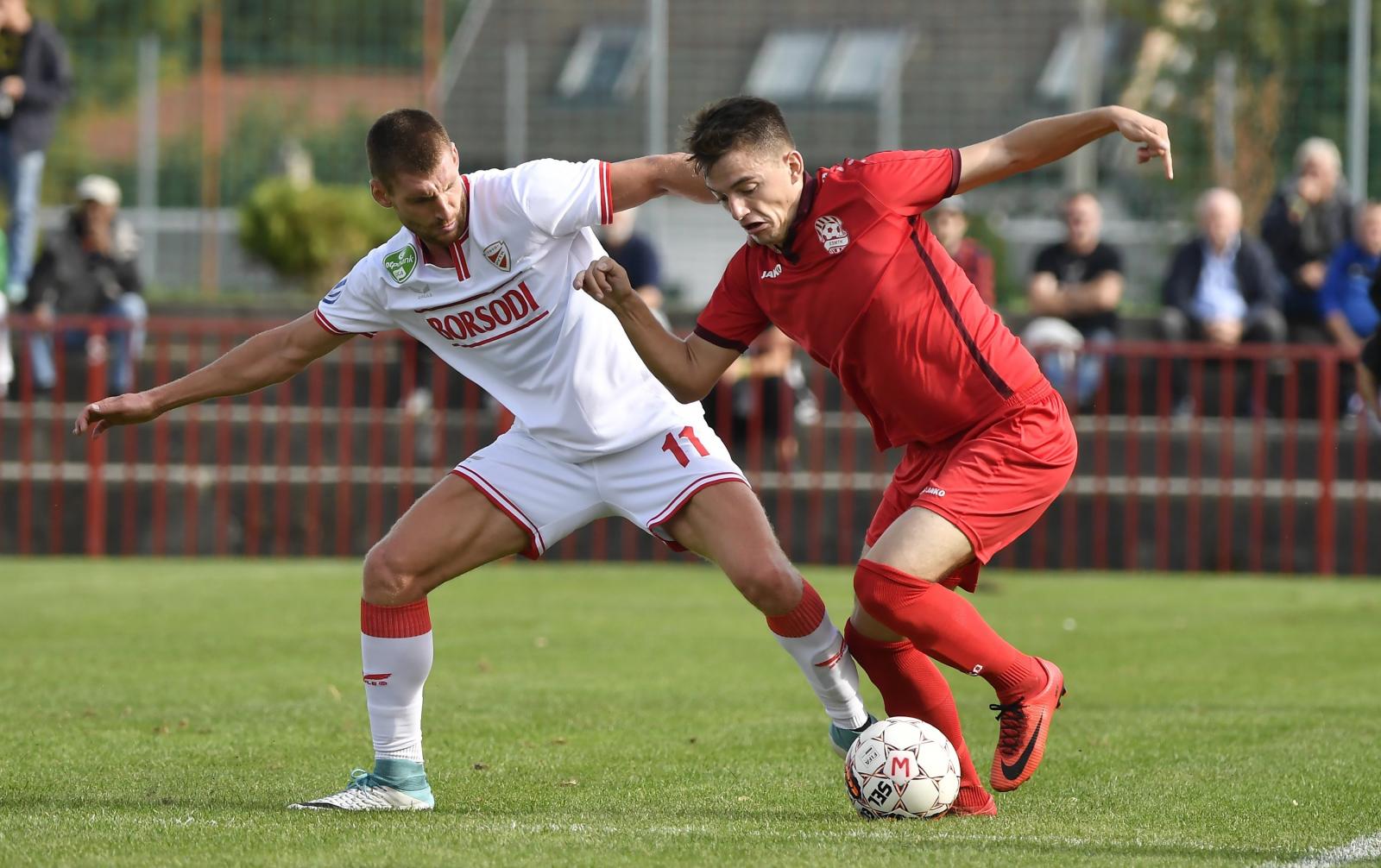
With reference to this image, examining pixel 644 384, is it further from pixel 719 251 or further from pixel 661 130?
pixel 719 251

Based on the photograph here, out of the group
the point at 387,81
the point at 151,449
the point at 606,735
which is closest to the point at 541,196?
the point at 606,735

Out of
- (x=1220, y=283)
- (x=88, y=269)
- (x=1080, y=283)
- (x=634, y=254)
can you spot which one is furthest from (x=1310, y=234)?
(x=88, y=269)

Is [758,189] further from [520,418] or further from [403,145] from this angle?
[520,418]

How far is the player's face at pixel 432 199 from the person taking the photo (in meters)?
5.66

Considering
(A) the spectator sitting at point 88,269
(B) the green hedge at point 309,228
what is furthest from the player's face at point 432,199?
(B) the green hedge at point 309,228

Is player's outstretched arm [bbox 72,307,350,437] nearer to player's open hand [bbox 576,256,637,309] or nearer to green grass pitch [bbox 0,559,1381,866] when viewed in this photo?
player's open hand [bbox 576,256,637,309]

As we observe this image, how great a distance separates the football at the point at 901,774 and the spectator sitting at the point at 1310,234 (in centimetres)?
990

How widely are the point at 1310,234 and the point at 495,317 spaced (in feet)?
33.6

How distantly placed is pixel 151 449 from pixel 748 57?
10.9 m

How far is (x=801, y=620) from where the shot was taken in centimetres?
588

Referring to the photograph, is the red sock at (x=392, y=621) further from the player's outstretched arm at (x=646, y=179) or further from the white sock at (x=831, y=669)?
the player's outstretched arm at (x=646, y=179)

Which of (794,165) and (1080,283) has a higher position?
(794,165)

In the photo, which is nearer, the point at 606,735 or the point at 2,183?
the point at 606,735

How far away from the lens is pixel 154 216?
67.1 ft
